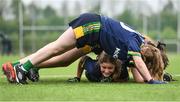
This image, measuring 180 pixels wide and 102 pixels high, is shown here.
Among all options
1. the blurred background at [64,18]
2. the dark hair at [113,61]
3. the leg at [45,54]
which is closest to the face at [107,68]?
the dark hair at [113,61]

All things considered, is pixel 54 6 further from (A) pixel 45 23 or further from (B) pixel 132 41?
(B) pixel 132 41

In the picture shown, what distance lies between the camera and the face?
26.9ft

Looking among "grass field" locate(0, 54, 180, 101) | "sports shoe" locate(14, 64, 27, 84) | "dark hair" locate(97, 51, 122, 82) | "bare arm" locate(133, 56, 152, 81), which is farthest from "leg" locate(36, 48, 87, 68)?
"grass field" locate(0, 54, 180, 101)

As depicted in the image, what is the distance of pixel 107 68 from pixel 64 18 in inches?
822

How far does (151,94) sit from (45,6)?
23.6 meters

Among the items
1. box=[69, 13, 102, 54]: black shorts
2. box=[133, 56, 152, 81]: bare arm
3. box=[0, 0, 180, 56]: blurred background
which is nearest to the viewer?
box=[133, 56, 152, 81]: bare arm

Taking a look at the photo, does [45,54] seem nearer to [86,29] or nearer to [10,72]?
[10,72]

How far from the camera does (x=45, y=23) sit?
29016 mm

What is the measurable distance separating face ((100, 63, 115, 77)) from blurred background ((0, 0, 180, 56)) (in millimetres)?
20142

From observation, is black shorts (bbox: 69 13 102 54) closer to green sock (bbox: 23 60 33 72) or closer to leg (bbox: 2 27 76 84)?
leg (bbox: 2 27 76 84)

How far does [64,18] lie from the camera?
95.1 feet

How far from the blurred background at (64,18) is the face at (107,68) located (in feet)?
66.1

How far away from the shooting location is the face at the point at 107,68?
821 cm

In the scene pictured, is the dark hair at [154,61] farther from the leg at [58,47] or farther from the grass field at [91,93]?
the leg at [58,47]
